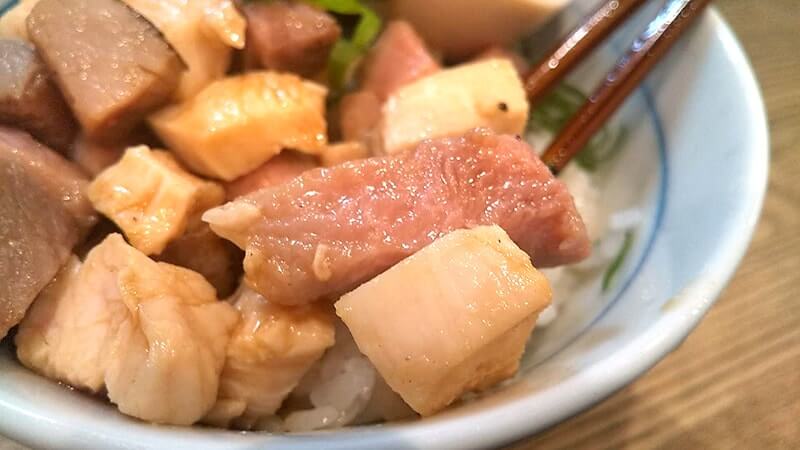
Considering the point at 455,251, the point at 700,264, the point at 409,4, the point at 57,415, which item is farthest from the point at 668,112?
the point at 57,415

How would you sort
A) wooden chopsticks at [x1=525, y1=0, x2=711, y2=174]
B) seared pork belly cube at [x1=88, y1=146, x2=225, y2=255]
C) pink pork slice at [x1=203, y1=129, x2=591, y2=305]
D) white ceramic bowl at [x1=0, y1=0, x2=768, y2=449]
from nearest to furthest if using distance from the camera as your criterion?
1. white ceramic bowl at [x1=0, y1=0, x2=768, y2=449]
2. pink pork slice at [x1=203, y1=129, x2=591, y2=305]
3. seared pork belly cube at [x1=88, y1=146, x2=225, y2=255]
4. wooden chopsticks at [x1=525, y1=0, x2=711, y2=174]

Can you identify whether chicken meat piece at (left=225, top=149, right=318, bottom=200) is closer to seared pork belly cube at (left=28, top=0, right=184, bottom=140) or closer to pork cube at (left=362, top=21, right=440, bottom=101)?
seared pork belly cube at (left=28, top=0, right=184, bottom=140)

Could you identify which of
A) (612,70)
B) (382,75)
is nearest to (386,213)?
(382,75)

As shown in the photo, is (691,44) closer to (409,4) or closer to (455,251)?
(409,4)

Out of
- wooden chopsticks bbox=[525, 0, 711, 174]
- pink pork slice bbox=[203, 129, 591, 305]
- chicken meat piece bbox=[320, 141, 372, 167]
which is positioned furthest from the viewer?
wooden chopsticks bbox=[525, 0, 711, 174]

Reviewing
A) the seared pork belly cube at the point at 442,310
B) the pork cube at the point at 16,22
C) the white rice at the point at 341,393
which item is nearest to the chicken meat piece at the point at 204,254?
the white rice at the point at 341,393

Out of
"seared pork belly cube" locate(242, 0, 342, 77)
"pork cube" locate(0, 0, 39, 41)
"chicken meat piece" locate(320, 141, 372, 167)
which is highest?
"pork cube" locate(0, 0, 39, 41)

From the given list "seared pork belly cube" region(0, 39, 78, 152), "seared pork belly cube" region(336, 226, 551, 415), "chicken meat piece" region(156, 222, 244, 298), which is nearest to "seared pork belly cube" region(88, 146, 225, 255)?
"chicken meat piece" region(156, 222, 244, 298)
